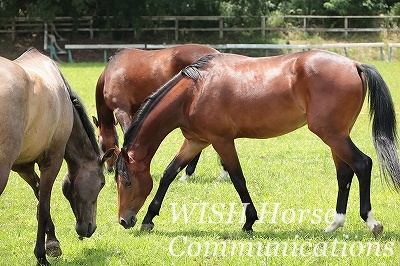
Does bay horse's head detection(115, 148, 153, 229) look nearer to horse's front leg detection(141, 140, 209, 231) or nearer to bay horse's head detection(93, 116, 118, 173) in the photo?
horse's front leg detection(141, 140, 209, 231)

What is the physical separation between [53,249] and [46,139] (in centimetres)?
105

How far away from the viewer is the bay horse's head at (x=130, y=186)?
7.11 m

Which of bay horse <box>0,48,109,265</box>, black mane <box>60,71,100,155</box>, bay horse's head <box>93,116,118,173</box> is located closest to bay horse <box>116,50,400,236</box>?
black mane <box>60,71,100,155</box>

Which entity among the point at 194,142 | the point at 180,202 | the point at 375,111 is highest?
the point at 375,111

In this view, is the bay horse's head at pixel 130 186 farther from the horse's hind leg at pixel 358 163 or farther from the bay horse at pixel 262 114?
the horse's hind leg at pixel 358 163

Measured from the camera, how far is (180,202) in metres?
8.32

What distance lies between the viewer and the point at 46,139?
19.2 ft

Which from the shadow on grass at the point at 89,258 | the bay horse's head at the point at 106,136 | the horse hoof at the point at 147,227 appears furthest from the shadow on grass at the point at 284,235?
the bay horse's head at the point at 106,136

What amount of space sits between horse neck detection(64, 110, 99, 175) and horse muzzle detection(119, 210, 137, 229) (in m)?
0.78

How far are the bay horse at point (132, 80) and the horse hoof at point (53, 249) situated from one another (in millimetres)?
3593

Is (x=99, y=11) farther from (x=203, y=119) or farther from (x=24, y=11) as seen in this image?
(x=203, y=119)

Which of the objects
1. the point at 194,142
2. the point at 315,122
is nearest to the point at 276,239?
the point at 315,122

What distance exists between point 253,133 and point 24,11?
3006 cm

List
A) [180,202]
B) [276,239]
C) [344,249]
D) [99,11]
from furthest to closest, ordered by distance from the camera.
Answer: [99,11], [180,202], [276,239], [344,249]
